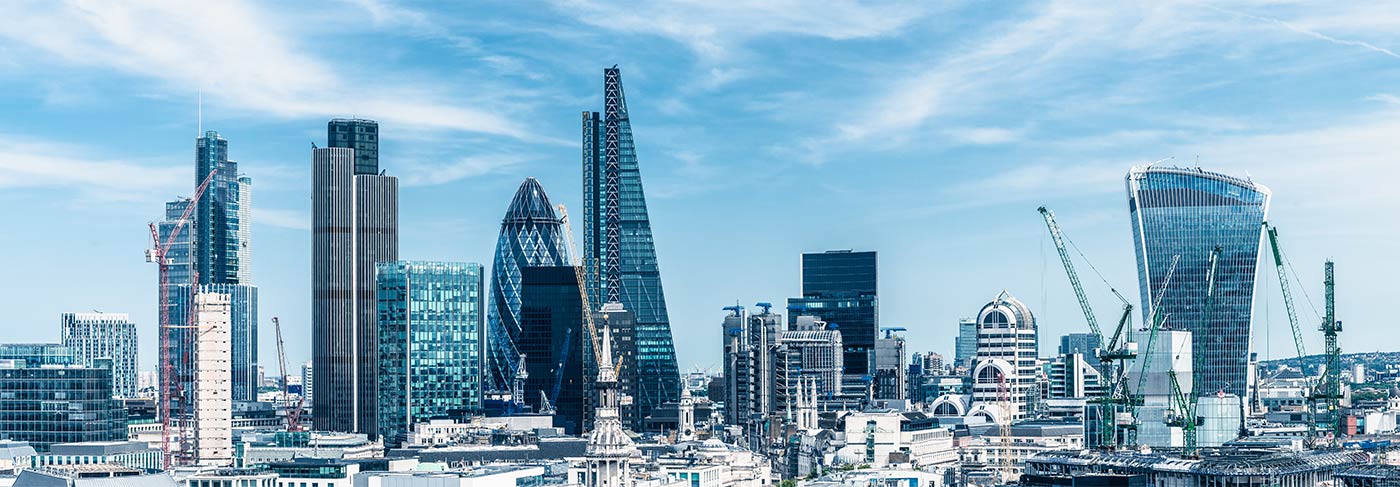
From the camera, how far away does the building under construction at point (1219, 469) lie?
148m

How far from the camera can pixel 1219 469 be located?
14912 centimetres

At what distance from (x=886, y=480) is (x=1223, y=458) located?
44.5m

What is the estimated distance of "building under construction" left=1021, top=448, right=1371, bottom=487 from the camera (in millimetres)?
148125

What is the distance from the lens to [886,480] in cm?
19425

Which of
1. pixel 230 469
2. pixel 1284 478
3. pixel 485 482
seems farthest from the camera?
pixel 230 469

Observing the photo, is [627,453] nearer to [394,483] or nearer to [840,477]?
[840,477]

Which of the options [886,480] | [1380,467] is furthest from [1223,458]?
[886,480]

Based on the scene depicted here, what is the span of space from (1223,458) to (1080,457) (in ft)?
88.7

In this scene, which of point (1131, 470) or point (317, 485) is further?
point (317, 485)

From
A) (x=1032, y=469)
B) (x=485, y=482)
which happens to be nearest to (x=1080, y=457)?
(x=1032, y=469)

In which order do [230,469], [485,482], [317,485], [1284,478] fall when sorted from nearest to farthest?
1. [1284,478]
2. [485,482]
3. [317,485]
4. [230,469]

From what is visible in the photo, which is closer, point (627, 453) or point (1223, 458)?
point (1223, 458)

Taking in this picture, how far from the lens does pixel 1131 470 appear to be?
157 meters

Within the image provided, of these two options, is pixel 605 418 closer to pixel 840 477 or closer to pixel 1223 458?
pixel 840 477
